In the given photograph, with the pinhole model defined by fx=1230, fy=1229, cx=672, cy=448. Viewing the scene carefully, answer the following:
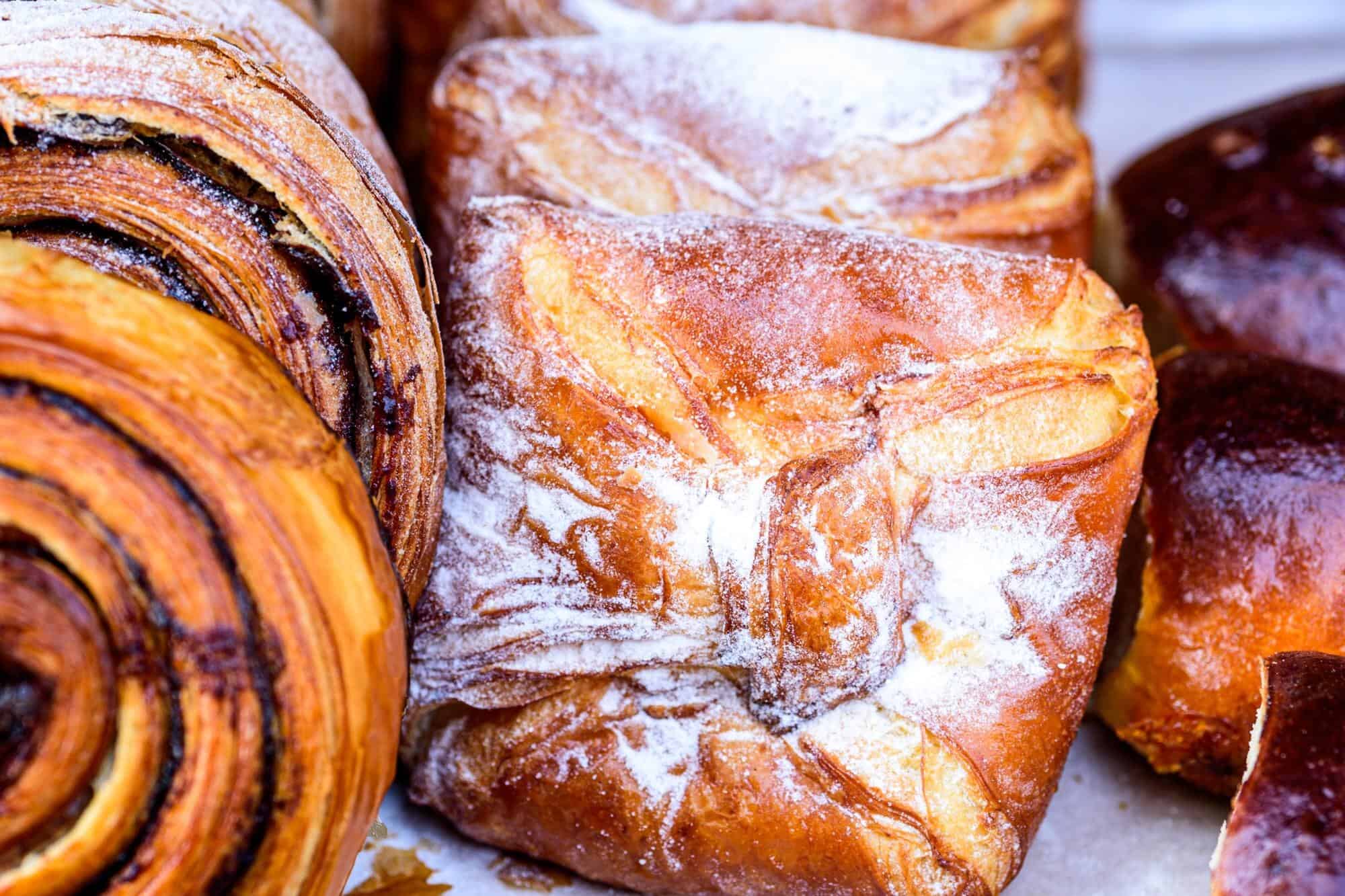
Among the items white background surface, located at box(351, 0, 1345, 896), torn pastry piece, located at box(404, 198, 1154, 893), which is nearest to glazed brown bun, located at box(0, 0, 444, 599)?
torn pastry piece, located at box(404, 198, 1154, 893)

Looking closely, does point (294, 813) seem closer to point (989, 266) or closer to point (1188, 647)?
point (989, 266)

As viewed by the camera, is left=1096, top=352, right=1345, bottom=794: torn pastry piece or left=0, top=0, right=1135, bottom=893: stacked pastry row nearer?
left=0, top=0, right=1135, bottom=893: stacked pastry row

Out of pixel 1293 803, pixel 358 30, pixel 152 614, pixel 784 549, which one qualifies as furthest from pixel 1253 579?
pixel 358 30

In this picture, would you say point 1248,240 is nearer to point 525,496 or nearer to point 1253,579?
point 1253,579

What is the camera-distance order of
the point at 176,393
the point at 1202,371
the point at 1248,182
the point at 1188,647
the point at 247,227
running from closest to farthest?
Answer: the point at 176,393 < the point at 247,227 < the point at 1188,647 < the point at 1202,371 < the point at 1248,182

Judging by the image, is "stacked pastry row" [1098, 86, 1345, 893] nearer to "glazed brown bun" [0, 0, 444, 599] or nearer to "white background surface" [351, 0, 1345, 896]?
"white background surface" [351, 0, 1345, 896]

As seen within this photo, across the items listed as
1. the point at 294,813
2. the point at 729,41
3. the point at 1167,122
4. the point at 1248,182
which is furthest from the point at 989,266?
the point at 1167,122
